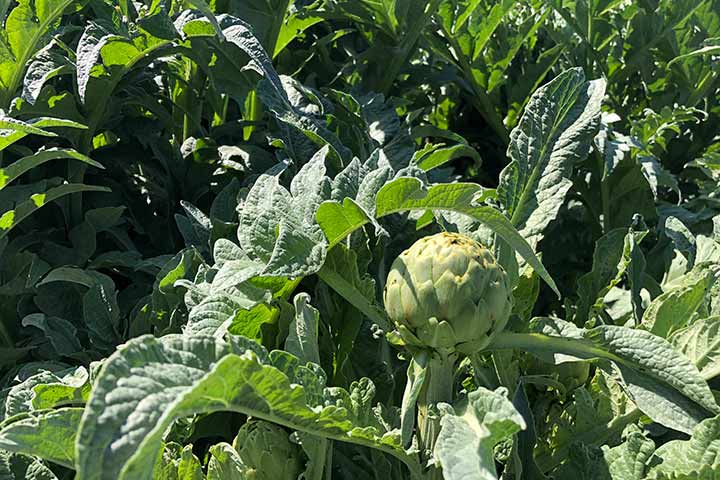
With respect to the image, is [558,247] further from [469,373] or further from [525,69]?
[469,373]

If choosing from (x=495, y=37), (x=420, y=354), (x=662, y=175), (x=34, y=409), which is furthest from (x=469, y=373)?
(x=495, y=37)

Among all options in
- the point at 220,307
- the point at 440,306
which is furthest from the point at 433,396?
the point at 220,307

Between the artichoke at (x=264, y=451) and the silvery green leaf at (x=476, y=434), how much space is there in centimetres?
18

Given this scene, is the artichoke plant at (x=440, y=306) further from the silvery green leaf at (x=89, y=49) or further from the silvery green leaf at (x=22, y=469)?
the silvery green leaf at (x=89, y=49)

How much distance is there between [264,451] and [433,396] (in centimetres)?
17

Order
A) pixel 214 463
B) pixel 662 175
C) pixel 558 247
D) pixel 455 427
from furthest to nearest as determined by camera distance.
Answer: pixel 558 247 < pixel 662 175 < pixel 214 463 < pixel 455 427

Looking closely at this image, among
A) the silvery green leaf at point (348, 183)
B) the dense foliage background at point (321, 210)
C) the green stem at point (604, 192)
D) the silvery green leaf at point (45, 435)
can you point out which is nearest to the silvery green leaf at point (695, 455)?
the dense foliage background at point (321, 210)

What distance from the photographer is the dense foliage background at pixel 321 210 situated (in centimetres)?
81

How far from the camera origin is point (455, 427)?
0.72 m

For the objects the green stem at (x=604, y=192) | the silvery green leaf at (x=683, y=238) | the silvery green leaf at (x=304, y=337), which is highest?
the silvery green leaf at (x=304, y=337)

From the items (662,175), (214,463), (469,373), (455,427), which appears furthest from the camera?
(662,175)

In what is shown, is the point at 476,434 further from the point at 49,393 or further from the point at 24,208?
the point at 24,208

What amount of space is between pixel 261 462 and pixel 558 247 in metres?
0.84

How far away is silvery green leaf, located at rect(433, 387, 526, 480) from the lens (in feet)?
2.14
